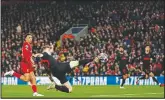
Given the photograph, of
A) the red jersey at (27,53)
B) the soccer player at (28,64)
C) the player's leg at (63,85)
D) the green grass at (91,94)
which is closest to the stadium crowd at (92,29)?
the green grass at (91,94)

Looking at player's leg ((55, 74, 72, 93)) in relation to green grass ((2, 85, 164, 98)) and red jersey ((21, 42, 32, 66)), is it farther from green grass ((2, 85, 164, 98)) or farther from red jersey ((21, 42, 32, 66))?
red jersey ((21, 42, 32, 66))

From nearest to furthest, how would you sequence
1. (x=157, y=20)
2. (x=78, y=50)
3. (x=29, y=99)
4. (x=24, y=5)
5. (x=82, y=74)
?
(x=29, y=99) < (x=82, y=74) < (x=78, y=50) < (x=157, y=20) < (x=24, y=5)

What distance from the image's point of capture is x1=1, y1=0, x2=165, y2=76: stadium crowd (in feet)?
111

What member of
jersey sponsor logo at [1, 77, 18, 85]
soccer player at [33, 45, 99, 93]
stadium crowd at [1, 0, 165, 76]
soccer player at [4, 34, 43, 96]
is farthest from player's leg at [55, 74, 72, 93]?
jersey sponsor logo at [1, 77, 18, 85]

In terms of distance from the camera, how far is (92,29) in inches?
1625

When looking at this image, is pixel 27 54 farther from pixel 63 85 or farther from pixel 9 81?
pixel 9 81

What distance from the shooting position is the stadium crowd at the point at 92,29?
33938 millimetres

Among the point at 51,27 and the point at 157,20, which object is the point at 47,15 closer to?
the point at 51,27

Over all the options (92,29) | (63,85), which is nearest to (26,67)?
(63,85)

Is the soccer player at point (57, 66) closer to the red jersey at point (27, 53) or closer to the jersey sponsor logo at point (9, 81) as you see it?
the red jersey at point (27, 53)

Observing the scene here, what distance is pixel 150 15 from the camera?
39.6 m

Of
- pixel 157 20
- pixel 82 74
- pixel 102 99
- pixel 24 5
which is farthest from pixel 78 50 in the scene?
pixel 102 99

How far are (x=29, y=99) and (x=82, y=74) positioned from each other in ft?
49.4

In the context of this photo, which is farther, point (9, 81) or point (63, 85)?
point (9, 81)
